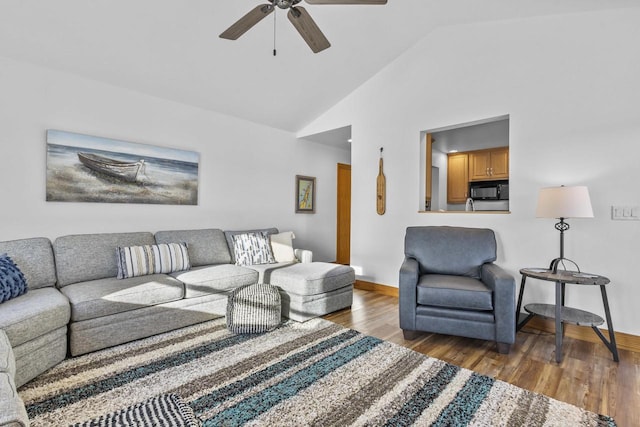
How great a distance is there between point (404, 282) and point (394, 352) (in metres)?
0.55

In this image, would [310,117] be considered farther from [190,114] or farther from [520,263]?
[520,263]

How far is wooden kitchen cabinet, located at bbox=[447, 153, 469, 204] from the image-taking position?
546 centimetres

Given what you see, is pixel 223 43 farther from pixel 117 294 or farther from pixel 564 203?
pixel 564 203

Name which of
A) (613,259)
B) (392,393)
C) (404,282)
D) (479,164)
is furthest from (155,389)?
(479,164)

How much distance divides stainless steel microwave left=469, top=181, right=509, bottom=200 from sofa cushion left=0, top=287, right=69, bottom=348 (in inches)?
215

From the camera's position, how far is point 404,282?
101 inches

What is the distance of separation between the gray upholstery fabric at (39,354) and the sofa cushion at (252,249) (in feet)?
5.64

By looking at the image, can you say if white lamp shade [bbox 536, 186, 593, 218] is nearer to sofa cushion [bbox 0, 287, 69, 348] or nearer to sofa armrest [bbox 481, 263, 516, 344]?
sofa armrest [bbox 481, 263, 516, 344]

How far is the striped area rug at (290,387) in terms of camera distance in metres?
1.61

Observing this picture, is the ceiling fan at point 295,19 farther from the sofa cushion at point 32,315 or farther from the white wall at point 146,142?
the sofa cushion at point 32,315

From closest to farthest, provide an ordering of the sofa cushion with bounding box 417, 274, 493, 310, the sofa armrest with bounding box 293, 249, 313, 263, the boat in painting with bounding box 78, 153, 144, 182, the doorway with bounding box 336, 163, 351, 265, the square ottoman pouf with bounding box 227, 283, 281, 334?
the sofa cushion with bounding box 417, 274, 493, 310 < the square ottoman pouf with bounding box 227, 283, 281, 334 < the boat in painting with bounding box 78, 153, 144, 182 < the sofa armrest with bounding box 293, 249, 313, 263 < the doorway with bounding box 336, 163, 351, 265

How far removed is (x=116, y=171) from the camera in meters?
3.23

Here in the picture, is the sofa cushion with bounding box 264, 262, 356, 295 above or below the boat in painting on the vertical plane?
below

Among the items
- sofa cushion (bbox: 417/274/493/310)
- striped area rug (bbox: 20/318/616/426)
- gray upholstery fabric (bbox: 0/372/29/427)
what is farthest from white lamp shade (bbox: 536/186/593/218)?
gray upholstery fabric (bbox: 0/372/29/427)
